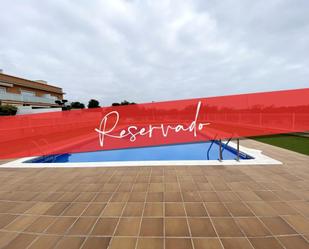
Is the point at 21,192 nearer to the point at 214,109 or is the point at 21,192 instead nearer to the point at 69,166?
the point at 69,166

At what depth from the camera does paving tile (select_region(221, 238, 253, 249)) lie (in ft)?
5.73

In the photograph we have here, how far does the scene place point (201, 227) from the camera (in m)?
2.06

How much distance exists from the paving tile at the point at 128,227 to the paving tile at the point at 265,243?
124cm

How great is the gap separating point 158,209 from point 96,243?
0.91 meters

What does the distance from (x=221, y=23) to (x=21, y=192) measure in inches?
381

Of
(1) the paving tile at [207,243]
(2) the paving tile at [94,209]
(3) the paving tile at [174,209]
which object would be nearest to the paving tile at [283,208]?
(1) the paving tile at [207,243]

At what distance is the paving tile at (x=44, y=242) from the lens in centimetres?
182

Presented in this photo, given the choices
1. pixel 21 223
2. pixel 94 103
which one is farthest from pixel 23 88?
pixel 21 223

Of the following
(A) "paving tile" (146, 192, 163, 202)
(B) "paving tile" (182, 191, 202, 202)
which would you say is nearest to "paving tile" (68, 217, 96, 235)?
(A) "paving tile" (146, 192, 163, 202)

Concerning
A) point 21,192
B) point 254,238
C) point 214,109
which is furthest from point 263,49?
point 21,192

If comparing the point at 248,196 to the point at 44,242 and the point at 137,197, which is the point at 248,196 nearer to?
the point at 137,197

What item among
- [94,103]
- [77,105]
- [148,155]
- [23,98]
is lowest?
[148,155]

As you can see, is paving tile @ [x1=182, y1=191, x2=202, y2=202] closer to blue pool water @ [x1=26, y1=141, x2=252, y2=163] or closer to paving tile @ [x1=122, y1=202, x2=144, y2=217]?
paving tile @ [x1=122, y1=202, x2=144, y2=217]

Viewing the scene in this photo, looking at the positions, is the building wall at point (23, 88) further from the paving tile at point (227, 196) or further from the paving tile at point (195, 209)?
the paving tile at point (227, 196)
